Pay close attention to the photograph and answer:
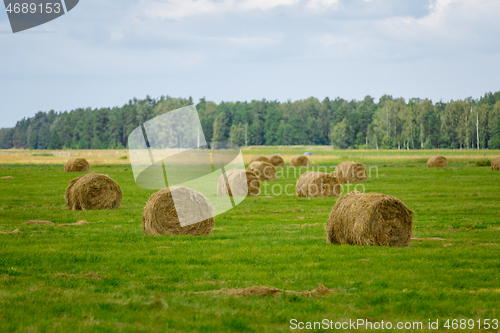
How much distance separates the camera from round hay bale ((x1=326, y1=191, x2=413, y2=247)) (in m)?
13.0

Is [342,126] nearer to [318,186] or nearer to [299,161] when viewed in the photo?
[299,161]

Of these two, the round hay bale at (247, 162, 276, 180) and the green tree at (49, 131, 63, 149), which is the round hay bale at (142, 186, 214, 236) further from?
the green tree at (49, 131, 63, 149)

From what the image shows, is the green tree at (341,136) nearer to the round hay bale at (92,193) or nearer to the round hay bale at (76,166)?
the round hay bale at (76,166)

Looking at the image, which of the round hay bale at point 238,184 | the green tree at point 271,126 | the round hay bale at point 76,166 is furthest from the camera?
the green tree at point 271,126

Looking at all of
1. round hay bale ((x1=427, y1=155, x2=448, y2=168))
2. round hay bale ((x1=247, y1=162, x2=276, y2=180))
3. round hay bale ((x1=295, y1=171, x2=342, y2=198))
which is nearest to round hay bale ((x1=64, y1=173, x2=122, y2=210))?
round hay bale ((x1=295, y1=171, x2=342, y2=198))

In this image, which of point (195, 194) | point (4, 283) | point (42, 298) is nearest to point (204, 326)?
point (42, 298)

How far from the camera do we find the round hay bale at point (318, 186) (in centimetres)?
2686

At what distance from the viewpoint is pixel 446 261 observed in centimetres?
1141

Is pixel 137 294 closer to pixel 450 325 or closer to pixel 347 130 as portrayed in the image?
pixel 450 325

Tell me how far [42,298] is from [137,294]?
65.3 inches

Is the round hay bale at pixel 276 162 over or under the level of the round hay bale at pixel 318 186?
over

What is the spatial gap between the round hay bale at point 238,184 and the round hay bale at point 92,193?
7318mm

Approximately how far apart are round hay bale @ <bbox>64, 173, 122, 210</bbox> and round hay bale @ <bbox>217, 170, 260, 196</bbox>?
7.32m

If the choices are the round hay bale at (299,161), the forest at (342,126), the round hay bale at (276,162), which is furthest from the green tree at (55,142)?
the round hay bale at (276,162)
